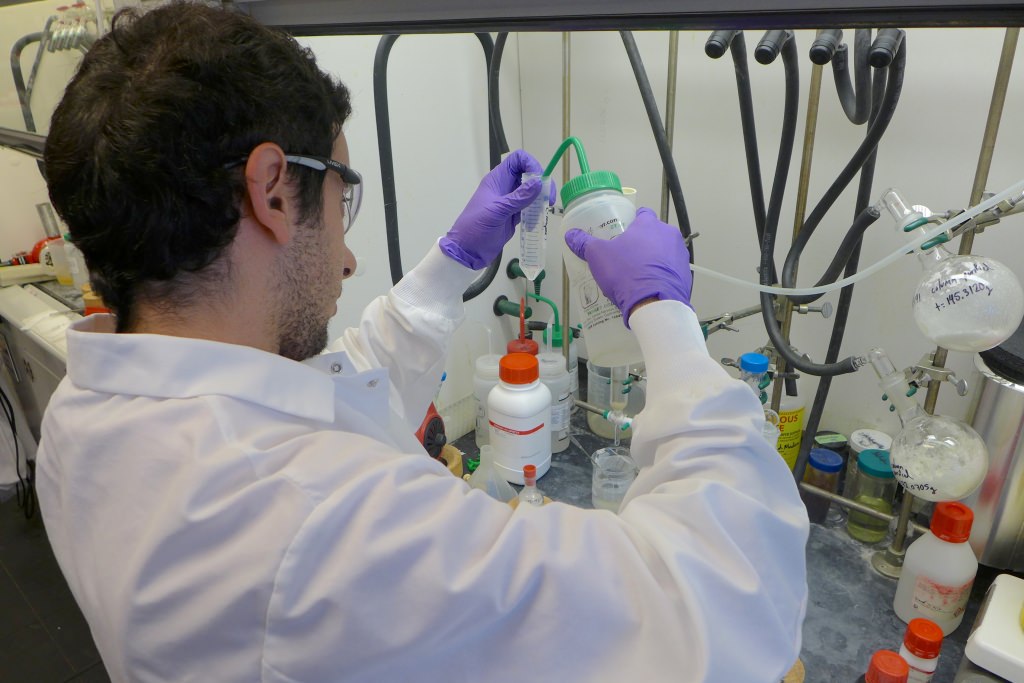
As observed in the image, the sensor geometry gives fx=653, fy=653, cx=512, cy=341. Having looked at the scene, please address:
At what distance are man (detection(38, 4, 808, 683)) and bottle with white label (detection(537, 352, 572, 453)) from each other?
2.49 ft

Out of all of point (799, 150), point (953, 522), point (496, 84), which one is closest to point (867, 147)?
point (799, 150)

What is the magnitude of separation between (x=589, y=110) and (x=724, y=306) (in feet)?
2.12

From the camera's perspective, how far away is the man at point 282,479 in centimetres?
54

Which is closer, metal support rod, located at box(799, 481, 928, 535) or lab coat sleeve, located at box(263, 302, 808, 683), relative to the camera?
lab coat sleeve, located at box(263, 302, 808, 683)

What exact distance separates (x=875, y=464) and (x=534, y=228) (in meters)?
0.83

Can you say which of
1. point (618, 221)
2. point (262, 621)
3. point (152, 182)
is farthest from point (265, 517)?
point (618, 221)

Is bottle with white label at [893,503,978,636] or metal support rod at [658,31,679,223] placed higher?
metal support rod at [658,31,679,223]

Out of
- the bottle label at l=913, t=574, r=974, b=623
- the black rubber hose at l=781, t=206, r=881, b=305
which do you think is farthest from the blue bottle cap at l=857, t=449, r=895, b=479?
the black rubber hose at l=781, t=206, r=881, b=305

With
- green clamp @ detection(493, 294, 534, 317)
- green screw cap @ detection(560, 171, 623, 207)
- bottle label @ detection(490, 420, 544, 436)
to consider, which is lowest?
bottle label @ detection(490, 420, 544, 436)

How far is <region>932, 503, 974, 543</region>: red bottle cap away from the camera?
0.99m

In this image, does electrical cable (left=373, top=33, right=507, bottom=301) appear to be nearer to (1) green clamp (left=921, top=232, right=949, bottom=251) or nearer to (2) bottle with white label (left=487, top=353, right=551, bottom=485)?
(2) bottle with white label (left=487, top=353, right=551, bottom=485)

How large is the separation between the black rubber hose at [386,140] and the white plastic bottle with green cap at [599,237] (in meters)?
0.46

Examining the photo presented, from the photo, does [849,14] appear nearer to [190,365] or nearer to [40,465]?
[190,365]

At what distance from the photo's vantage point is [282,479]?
55 centimetres
